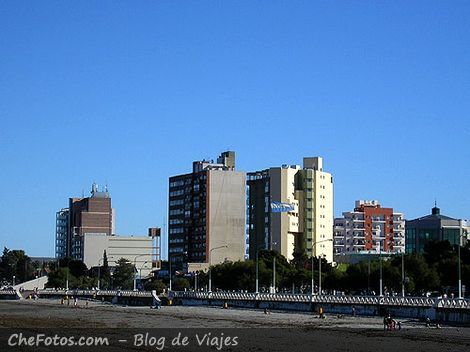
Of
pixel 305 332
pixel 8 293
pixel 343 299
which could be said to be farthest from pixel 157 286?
pixel 305 332

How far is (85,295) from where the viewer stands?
178m

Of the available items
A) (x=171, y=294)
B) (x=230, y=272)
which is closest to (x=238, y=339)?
(x=171, y=294)

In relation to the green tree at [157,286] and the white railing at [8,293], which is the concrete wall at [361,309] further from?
the white railing at [8,293]

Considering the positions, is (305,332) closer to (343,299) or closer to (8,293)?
(343,299)

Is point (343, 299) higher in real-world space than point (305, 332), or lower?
higher

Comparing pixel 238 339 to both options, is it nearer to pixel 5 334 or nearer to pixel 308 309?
pixel 5 334

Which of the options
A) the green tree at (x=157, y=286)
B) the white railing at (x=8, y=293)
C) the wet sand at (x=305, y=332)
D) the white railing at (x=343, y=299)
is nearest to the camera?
the wet sand at (x=305, y=332)

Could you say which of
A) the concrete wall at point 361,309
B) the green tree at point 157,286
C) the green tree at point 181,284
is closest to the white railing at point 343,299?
the concrete wall at point 361,309

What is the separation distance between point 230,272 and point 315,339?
326 ft

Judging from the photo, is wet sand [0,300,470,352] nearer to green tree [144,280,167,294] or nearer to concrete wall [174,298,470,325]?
concrete wall [174,298,470,325]

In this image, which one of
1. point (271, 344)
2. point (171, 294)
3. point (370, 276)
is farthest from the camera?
point (171, 294)

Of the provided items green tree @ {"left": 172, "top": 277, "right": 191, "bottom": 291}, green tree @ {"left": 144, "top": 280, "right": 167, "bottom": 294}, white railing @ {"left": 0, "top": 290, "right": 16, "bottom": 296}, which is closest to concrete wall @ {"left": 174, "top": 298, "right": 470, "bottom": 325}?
green tree @ {"left": 172, "top": 277, "right": 191, "bottom": 291}

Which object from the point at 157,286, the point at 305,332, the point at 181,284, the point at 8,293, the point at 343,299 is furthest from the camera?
the point at 157,286

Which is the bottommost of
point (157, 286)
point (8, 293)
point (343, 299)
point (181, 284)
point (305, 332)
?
point (8, 293)
